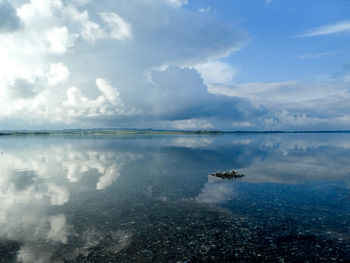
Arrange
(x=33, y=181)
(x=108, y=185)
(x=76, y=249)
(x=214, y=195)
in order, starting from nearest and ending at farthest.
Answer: (x=76, y=249) < (x=214, y=195) < (x=108, y=185) < (x=33, y=181)

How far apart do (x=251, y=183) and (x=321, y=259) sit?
23.2 meters

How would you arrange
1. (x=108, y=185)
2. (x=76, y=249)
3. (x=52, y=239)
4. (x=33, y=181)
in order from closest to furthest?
(x=76, y=249) < (x=52, y=239) < (x=108, y=185) < (x=33, y=181)

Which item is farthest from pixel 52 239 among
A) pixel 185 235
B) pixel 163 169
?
pixel 163 169

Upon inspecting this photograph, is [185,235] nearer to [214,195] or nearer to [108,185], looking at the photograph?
[214,195]

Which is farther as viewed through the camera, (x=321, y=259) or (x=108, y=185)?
(x=108, y=185)

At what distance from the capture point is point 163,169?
51969 millimetres

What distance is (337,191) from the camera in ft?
112

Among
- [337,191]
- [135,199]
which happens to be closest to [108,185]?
[135,199]

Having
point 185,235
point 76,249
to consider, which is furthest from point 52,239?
point 185,235

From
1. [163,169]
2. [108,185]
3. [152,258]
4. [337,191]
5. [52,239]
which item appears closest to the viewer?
[152,258]

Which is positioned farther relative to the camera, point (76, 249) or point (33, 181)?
point (33, 181)

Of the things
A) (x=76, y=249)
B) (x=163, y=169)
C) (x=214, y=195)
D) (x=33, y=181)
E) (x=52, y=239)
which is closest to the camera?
(x=76, y=249)

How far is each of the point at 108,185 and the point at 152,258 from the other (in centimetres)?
2266

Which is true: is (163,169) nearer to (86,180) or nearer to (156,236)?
(86,180)
